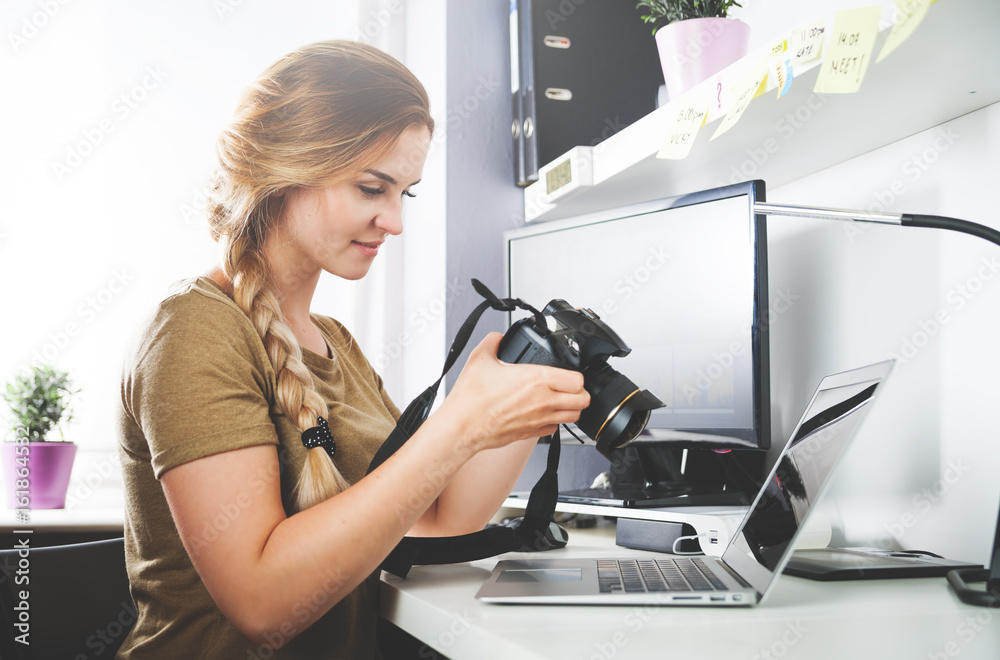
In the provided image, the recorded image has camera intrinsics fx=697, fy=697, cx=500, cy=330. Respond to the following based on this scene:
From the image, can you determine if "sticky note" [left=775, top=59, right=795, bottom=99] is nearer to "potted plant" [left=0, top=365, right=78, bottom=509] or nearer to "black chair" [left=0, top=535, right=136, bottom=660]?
"black chair" [left=0, top=535, right=136, bottom=660]

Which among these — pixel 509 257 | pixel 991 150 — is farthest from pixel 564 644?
pixel 509 257

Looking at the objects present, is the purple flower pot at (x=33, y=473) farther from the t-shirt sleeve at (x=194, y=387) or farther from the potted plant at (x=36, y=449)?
the t-shirt sleeve at (x=194, y=387)

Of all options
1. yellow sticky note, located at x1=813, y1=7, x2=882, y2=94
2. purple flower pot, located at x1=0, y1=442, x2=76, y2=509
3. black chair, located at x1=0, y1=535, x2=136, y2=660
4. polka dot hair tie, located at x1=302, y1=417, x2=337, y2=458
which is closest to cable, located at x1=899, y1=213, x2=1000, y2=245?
yellow sticky note, located at x1=813, y1=7, x2=882, y2=94

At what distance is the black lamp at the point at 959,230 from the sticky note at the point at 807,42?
153 mm

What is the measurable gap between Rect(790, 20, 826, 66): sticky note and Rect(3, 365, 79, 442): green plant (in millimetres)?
1428

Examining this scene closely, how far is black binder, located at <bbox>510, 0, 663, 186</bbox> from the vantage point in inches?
54.2

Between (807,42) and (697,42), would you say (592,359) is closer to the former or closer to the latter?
(807,42)

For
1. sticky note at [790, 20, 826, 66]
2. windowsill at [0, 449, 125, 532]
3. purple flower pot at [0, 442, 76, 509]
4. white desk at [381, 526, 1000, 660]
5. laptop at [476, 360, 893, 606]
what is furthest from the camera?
purple flower pot at [0, 442, 76, 509]

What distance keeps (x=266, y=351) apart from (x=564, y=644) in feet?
1.54

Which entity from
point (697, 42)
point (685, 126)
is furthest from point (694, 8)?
point (685, 126)

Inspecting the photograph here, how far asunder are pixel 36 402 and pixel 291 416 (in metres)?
0.92

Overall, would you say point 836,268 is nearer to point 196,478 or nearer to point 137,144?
point 196,478

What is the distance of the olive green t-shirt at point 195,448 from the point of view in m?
0.64

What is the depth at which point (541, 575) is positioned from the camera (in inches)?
27.2
